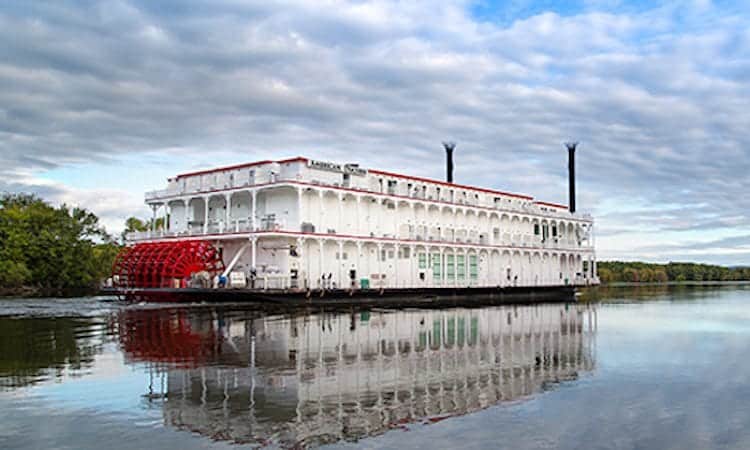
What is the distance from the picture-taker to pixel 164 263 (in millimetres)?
37500

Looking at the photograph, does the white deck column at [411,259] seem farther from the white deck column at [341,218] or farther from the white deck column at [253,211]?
the white deck column at [253,211]

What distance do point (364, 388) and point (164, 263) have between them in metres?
27.3

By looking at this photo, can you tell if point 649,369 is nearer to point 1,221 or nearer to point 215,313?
point 215,313

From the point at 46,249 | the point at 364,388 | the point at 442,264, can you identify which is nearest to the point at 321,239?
the point at 442,264

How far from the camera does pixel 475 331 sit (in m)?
24.7

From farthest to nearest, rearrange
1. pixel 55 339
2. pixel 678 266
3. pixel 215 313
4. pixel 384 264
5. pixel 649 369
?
pixel 678 266, pixel 384 264, pixel 215 313, pixel 55 339, pixel 649 369

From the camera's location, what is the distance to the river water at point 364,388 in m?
9.23

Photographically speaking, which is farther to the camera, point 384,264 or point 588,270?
point 588,270

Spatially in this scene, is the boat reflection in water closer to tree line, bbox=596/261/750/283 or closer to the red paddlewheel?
the red paddlewheel

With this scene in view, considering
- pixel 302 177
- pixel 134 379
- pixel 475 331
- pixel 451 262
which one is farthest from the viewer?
pixel 451 262

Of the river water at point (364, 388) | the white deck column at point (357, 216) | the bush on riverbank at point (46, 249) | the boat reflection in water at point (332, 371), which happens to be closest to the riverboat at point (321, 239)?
the white deck column at point (357, 216)

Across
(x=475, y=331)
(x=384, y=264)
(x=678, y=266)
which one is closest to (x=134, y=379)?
(x=475, y=331)

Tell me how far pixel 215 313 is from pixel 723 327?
68.2 ft

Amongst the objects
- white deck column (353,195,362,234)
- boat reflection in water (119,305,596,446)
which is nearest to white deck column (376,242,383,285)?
white deck column (353,195,362,234)
